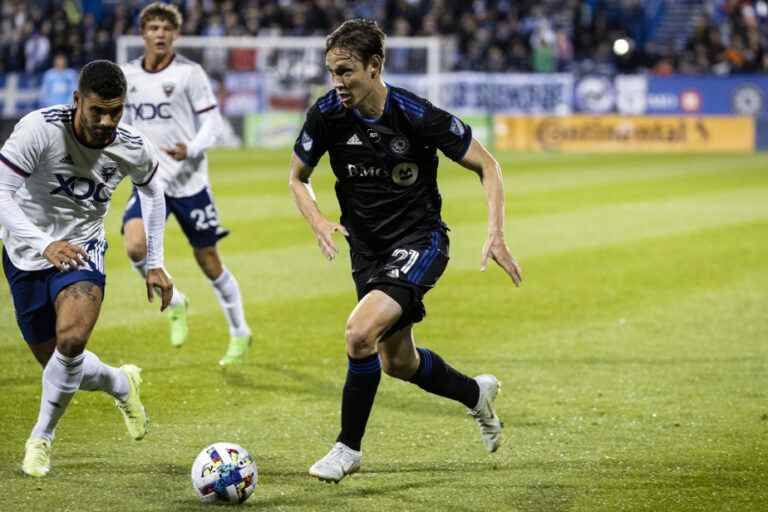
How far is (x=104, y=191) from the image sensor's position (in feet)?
21.0

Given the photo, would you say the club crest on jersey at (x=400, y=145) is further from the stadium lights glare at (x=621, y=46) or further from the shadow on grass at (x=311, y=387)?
the stadium lights glare at (x=621, y=46)

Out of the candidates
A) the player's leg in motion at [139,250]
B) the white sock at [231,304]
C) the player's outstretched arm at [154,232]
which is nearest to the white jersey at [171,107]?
the player's leg in motion at [139,250]

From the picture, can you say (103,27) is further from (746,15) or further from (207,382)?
(207,382)

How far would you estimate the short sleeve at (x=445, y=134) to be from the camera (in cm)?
622

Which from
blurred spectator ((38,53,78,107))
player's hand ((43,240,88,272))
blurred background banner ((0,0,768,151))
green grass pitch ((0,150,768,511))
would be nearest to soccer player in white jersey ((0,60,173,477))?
player's hand ((43,240,88,272))

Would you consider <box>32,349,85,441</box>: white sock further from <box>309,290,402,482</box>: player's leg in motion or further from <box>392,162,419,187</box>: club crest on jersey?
<box>392,162,419,187</box>: club crest on jersey

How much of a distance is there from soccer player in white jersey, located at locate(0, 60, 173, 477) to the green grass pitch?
0.41m

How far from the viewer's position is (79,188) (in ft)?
20.8

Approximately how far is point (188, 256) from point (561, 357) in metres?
6.37

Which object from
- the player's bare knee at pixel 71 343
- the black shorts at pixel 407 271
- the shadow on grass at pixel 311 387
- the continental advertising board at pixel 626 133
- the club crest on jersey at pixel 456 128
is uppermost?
the club crest on jersey at pixel 456 128

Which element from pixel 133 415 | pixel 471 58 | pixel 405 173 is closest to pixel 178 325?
pixel 133 415

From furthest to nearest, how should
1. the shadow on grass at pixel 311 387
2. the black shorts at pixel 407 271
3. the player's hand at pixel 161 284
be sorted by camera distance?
the shadow on grass at pixel 311 387, the player's hand at pixel 161 284, the black shorts at pixel 407 271

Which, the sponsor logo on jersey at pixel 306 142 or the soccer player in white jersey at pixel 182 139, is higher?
the sponsor logo on jersey at pixel 306 142

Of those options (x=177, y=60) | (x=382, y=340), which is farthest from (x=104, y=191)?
(x=177, y=60)
